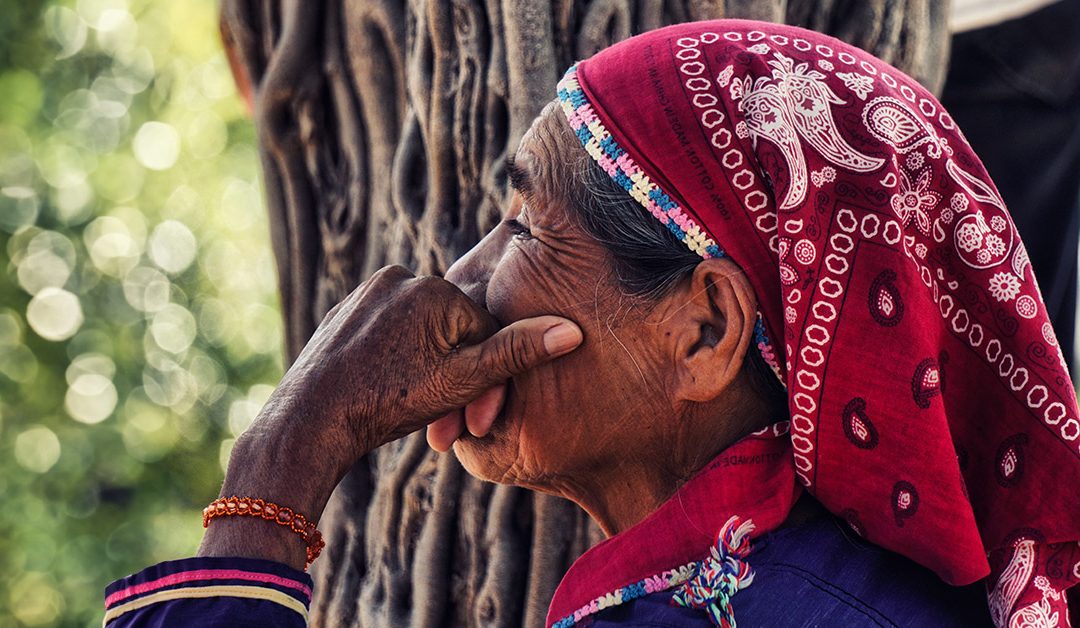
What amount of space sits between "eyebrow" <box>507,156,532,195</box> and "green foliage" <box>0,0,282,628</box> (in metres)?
11.2

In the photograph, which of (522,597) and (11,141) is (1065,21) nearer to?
(522,597)

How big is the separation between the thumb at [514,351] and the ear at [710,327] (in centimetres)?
19

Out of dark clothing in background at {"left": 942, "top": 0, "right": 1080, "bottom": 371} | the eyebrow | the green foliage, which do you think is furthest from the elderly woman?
the green foliage

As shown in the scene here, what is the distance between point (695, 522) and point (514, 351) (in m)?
0.44

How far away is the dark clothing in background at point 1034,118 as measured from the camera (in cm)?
367

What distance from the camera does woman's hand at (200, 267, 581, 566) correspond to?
2.04 metres

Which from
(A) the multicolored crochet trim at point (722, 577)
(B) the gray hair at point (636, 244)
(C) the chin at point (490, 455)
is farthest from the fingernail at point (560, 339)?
(A) the multicolored crochet trim at point (722, 577)

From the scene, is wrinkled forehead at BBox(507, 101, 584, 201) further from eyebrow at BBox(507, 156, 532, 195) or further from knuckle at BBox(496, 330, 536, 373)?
knuckle at BBox(496, 330, 536, 373)

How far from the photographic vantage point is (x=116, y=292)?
532 inches

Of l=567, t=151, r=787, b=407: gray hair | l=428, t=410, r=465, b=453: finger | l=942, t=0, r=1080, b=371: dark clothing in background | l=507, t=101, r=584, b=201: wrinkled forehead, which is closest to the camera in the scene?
l=567, t=151, r=787, b=407: gray hair

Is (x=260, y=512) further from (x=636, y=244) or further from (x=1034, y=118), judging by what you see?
(x=1034, y=118)

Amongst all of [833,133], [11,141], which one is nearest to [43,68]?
[11,141]

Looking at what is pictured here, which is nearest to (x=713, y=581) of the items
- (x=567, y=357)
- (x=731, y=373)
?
(x=731, y=373)

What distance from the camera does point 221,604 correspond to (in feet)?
6.09
